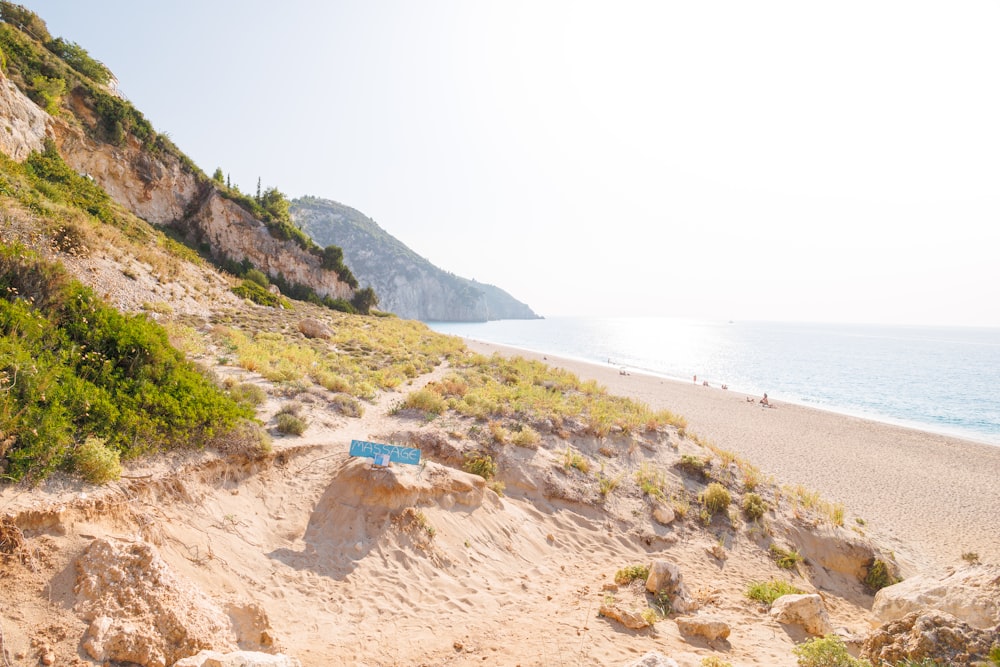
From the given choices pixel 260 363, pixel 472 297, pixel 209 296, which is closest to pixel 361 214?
pixel 472 297

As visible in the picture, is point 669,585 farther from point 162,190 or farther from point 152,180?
point 162,190

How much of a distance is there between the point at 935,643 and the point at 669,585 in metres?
3.05

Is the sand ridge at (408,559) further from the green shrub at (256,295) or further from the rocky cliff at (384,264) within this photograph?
the rocky cliff at (384,264)

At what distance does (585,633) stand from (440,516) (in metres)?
3.12

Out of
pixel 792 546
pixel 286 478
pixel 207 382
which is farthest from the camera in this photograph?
pixel 792 546

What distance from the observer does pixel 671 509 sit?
1023 cm

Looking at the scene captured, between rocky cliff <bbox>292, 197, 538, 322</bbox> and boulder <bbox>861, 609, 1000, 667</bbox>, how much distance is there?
130 m

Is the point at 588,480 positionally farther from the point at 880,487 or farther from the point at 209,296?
the point at 209,296

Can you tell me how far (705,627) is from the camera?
19.9 ft

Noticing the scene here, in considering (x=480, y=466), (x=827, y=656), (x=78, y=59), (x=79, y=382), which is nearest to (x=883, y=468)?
(x=827, y=656)

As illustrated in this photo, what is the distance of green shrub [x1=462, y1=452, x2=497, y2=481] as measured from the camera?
9820 millimetres

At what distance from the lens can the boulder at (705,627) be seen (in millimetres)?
6012

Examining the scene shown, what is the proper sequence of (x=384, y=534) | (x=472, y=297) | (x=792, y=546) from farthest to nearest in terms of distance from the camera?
(x=472, y=297)
(x=792, y=546)
(x=384, y=534)

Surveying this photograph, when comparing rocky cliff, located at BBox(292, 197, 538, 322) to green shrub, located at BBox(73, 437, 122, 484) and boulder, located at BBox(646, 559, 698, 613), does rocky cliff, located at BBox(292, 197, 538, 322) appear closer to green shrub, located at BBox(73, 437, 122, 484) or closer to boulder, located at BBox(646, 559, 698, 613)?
green shrub, located at BBox(73, 437, 122, 484)
